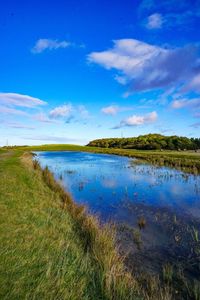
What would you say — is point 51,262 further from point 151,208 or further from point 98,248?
point 151,208

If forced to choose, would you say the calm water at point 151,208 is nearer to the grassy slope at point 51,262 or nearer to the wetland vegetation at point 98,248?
the wetland vegetation at point 98,248

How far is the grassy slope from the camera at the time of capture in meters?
5.16

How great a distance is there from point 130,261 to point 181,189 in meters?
13.0

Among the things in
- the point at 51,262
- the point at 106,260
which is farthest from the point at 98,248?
the point at 51,262

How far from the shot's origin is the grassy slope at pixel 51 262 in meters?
5.16

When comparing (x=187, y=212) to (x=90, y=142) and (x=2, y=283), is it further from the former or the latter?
(x=90, y=142)

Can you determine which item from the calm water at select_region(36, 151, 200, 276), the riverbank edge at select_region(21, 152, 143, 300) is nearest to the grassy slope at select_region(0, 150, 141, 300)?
the riverbank edge at select_region(21, 152, 143, 300)

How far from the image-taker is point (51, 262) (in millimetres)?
6066

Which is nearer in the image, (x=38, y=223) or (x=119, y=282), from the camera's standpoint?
(x=119, y=282)

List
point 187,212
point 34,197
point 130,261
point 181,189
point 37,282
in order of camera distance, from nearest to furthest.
→ point 37,282, point 130,261, point 34,197, point 187,212, point 181,189

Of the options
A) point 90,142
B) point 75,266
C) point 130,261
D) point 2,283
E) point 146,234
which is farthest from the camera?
point 90,142

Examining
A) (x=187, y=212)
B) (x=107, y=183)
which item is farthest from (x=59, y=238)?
(x=107, y=183)

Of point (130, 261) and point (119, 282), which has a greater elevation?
point (119, 282)

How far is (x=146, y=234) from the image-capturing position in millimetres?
10922
